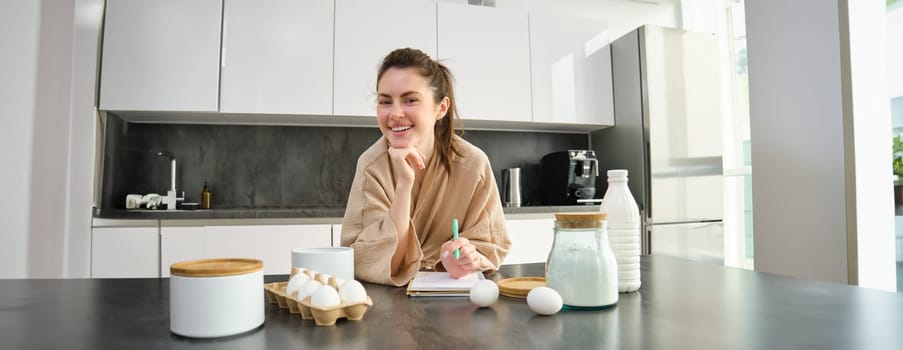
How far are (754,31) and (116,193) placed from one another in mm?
3347

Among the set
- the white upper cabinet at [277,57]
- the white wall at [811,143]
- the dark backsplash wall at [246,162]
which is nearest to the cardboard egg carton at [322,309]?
the white wall at [811,143]

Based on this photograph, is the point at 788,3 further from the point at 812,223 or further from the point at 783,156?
the point at 812,223

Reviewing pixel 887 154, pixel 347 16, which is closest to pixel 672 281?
pixel 887 154

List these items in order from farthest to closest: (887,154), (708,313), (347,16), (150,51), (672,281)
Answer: (347,16)
(150,51)
(887,154)
(672,281)
(708,313)

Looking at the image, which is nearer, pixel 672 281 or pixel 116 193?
pixel 672 281

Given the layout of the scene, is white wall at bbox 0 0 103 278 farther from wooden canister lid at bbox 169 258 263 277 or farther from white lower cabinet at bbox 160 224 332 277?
wooden canister lid at bbox 169 258 263 277

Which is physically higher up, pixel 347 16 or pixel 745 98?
pixel 347 16

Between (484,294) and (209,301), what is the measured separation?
1.29 ft

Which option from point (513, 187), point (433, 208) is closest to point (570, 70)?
point (513, 187)

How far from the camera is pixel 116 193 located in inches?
117

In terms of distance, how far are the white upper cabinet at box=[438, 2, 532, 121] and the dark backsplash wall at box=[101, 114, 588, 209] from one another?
71 cm

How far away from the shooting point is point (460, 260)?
40.2 inches

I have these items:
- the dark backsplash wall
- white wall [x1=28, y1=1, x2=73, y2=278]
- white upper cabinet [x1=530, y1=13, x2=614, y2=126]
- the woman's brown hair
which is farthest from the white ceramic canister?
white upper cabinet [x1=530, y1=13, x2=614, y2=126]

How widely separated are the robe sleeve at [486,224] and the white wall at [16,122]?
1.97 meters
